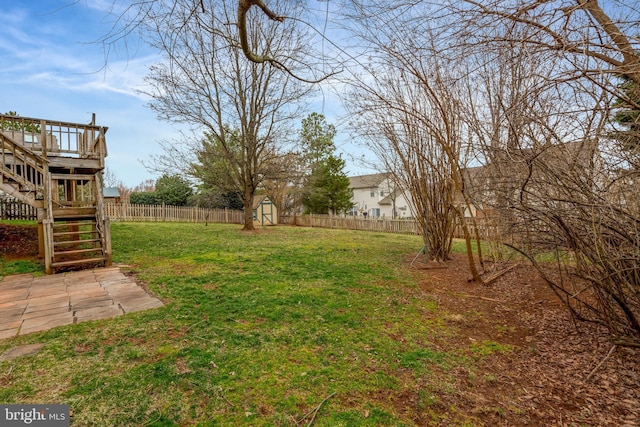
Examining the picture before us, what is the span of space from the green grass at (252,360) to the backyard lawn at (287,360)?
0.03 ft

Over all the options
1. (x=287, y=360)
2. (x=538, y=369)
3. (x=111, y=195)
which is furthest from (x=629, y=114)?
(x=111, y=195)

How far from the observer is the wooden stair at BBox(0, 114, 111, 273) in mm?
5047

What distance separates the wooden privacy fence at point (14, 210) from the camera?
39.2 ft

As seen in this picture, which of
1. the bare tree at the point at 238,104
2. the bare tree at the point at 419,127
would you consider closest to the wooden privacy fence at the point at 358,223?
the bare tree at the point at 419,127

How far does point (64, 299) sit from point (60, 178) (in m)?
3.57

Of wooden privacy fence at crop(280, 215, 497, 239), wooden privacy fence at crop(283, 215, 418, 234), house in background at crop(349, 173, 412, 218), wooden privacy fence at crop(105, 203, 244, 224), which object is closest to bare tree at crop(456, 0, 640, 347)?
wooden privacy fence at crop(280, 215, 497, 239)

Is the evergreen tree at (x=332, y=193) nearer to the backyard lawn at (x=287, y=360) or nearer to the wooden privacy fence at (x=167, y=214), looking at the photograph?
the wooden privacy fence at (x=167, y=214)

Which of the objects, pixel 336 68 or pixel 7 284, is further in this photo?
pixel 7 284

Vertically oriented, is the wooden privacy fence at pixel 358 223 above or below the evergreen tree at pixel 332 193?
below

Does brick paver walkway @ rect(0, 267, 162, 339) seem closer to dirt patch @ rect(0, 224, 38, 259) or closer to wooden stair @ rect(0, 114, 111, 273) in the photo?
wooden stair @ rect(0, 114, 111, 273)

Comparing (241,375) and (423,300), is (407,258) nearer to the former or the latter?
(423,300)

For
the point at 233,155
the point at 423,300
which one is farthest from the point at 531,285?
the point at 233,155

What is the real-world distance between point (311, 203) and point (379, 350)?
61.8 feet

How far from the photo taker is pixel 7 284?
14.0 feet
